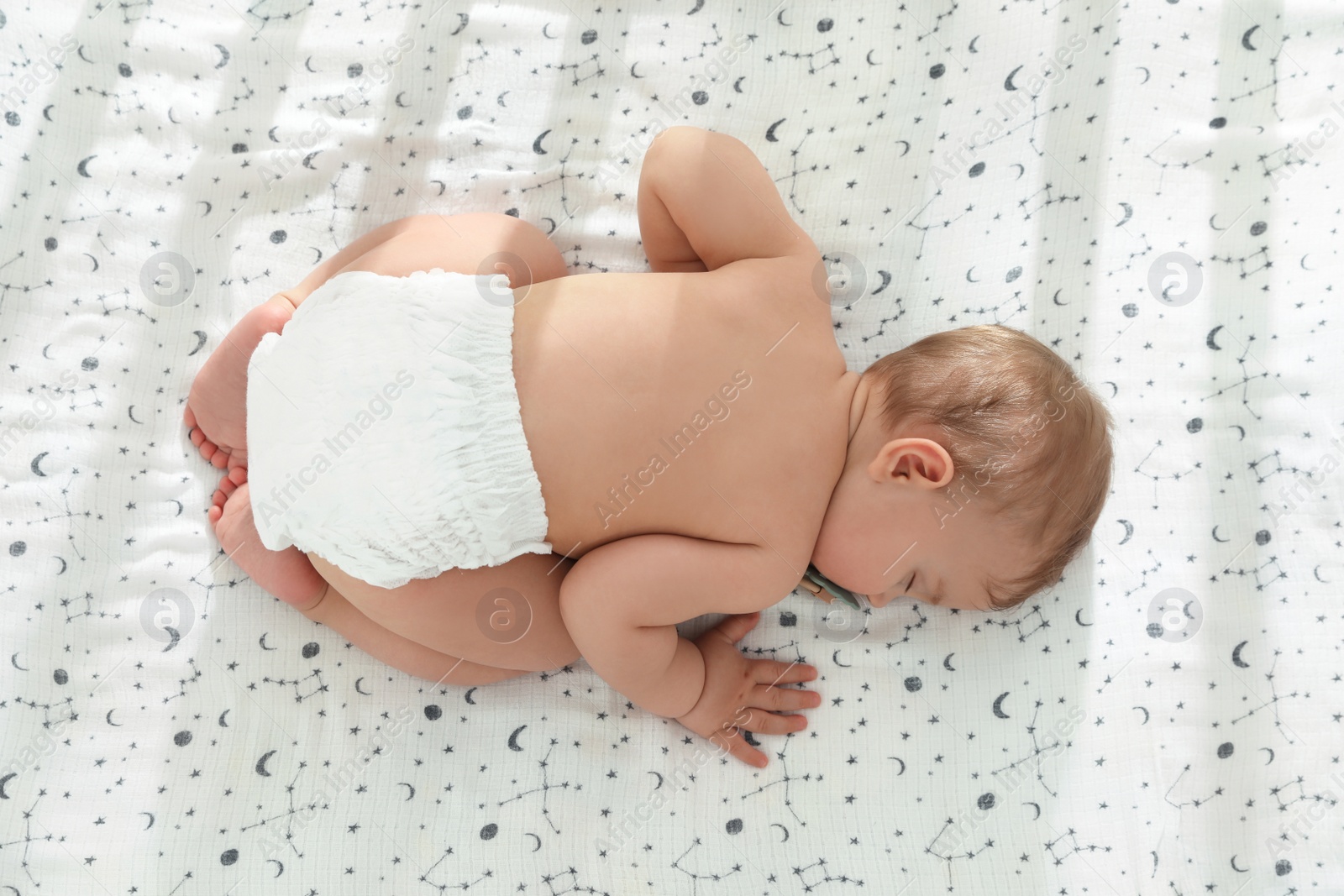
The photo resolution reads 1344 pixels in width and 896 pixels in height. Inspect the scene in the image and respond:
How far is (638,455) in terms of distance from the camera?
1223 millimetres

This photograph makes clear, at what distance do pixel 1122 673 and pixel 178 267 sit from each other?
1.78 metres

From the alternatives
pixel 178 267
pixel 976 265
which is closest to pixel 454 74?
pixel 178 267

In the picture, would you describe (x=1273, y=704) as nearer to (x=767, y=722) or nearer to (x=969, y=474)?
(x=969, y=474)

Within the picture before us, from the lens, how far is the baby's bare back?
122 cm

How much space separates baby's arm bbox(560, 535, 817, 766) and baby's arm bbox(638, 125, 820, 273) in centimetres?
49

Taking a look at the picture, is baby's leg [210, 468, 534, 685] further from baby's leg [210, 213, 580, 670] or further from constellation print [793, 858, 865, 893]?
constellation print [793, 858, 865, 893]

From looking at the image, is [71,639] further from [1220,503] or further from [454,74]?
[1220,503]

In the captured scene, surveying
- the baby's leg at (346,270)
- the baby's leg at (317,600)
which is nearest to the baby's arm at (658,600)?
the baby's leg at (317,600)

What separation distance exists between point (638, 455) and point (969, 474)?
473mm

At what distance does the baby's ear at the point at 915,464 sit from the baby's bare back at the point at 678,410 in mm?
87

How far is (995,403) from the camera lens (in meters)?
1.16

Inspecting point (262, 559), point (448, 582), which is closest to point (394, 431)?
point (448, 582)

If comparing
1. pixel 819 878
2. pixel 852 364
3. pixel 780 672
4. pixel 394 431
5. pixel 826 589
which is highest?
pixel 394 431

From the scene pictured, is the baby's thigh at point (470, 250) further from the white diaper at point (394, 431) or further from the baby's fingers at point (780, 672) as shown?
the baby's fingers at point (780, 672)
